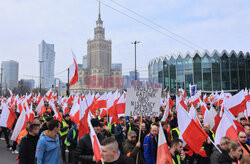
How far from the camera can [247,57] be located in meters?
48.9

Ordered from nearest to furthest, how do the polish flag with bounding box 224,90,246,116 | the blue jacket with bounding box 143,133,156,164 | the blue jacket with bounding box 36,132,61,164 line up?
1. the blue jacket with bounding box 36,132,61,164
2. the blue jacket with bounding box 143,133,156,164
3. the polish flag with bounding box 224,90,246,116

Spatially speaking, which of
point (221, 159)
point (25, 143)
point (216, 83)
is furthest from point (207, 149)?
point (216, 83)

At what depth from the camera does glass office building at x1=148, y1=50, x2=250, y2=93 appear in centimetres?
4688

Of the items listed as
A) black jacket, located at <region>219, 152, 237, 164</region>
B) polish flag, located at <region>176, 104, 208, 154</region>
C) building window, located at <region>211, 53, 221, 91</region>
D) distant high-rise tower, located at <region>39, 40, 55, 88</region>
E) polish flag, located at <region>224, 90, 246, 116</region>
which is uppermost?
distant high-rise tower, located at <region>39, 40, 55, 88</region>

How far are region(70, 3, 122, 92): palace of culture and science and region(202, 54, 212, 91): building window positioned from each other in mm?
71519

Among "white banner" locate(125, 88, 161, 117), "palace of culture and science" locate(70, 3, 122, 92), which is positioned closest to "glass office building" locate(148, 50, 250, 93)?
"white banner" locate(125, 88, 161, 117)

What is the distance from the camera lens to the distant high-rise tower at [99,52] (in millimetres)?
124562

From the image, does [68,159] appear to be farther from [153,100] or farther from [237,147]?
[237,147]

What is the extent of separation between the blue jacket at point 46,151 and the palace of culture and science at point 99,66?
11372cm

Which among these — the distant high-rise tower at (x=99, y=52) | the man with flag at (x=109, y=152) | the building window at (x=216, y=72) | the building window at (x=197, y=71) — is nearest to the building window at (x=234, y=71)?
the building window at (x=216, y=72)

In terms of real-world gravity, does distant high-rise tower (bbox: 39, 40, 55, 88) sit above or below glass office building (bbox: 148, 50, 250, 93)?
above

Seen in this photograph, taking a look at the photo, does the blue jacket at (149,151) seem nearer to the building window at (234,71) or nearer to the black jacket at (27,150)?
the black jacket at (27,150)

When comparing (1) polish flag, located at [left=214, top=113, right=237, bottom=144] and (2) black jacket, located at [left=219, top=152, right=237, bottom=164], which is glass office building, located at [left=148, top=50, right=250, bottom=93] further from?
(2) black jacket, located at [left=219, top=152, right=237, bottom=164]

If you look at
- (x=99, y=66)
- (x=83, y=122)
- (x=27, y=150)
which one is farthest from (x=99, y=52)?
(x=27, y=150)
